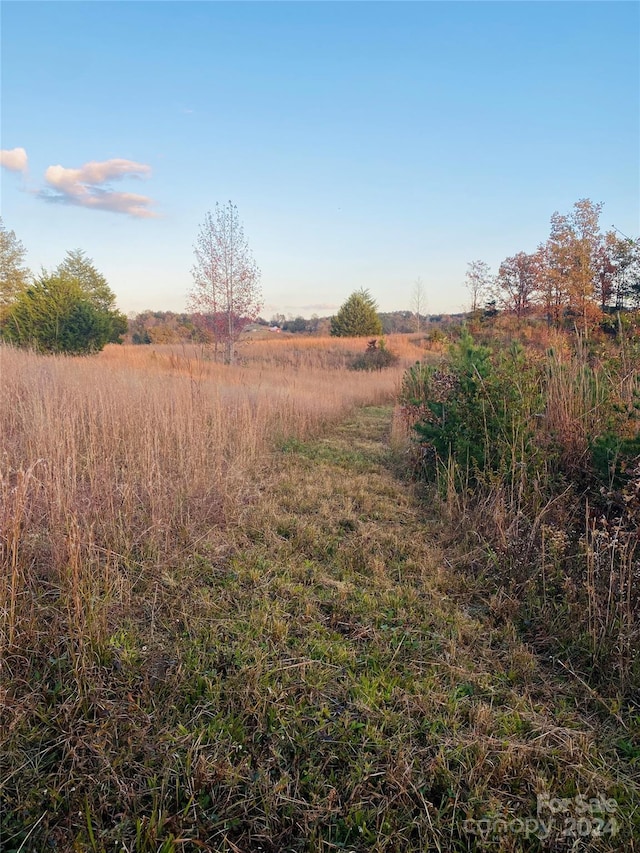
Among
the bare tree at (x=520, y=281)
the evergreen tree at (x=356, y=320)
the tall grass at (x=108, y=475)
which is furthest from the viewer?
the evergreen tree at (x=356, y=320)

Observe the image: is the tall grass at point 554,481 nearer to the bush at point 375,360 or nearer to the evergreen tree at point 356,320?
the bush at point 375,360

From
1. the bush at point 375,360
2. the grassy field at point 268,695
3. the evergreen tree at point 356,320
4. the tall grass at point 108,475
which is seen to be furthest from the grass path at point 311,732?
the evergreen tree at point 356,320

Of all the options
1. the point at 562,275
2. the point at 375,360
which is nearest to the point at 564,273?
the point at 562,275

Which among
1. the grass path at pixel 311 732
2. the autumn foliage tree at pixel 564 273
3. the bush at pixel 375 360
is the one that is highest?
the autumn foliage tree at pixel 564 273

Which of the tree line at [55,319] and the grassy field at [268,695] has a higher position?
the tree line at [55,319]

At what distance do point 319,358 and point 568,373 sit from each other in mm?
16102

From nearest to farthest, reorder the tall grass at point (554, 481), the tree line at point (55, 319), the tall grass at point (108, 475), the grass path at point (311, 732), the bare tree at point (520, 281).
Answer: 1. the grass path at point (311, 732)
2. the tall grass at point (108, 475)
3. the tall grass at point (554, 481)
4. the tree line at point (55, 319)
5. the bare tree at point (520, 281)

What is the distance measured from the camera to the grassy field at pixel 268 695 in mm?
1257

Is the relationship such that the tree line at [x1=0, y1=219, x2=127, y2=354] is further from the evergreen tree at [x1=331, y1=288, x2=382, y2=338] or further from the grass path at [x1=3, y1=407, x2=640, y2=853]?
the evergreen tree at [x1=331, y1=288, x2=382, y2=338]

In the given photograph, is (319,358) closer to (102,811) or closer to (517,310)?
(517,310)

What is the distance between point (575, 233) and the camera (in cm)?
1644

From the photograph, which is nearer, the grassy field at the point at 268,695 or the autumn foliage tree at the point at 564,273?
the grassy field at the point at 268,695

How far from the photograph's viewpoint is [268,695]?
1648 millimetres

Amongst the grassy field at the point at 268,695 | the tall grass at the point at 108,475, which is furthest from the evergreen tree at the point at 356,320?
the grassy field at the point at 268,695
